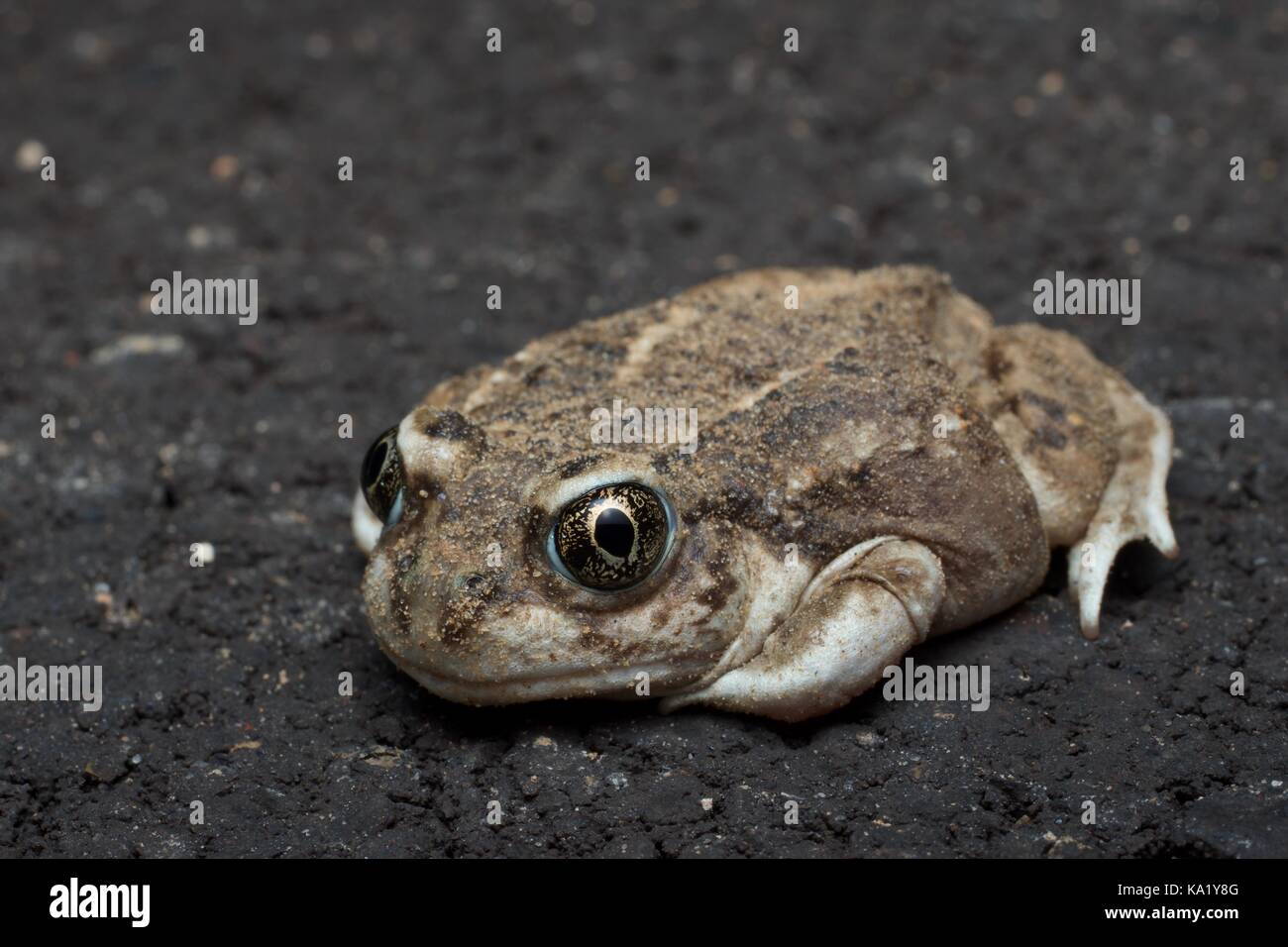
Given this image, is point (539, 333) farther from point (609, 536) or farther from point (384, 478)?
point (609, 536)

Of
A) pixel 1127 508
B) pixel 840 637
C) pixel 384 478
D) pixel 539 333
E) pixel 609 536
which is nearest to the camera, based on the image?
pixel 609 536

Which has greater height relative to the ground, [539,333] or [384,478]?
[539,333]

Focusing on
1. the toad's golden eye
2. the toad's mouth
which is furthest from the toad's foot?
the toad's golden eye

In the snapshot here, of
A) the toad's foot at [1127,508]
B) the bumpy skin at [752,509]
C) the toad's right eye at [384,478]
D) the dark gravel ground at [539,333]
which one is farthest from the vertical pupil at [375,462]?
the toad's foot at [1127,508]

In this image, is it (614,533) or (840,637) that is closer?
(614,533)

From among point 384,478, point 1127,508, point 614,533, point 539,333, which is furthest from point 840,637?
point 539,333

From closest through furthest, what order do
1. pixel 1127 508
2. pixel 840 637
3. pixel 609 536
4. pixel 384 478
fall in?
pixel 609 536 < pixel 840 637 < pixel 384 478 < pixel 1127 508

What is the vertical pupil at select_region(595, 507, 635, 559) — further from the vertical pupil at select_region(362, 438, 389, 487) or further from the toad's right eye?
the vertical pupil at select_region(362, 438, 389, 487)
